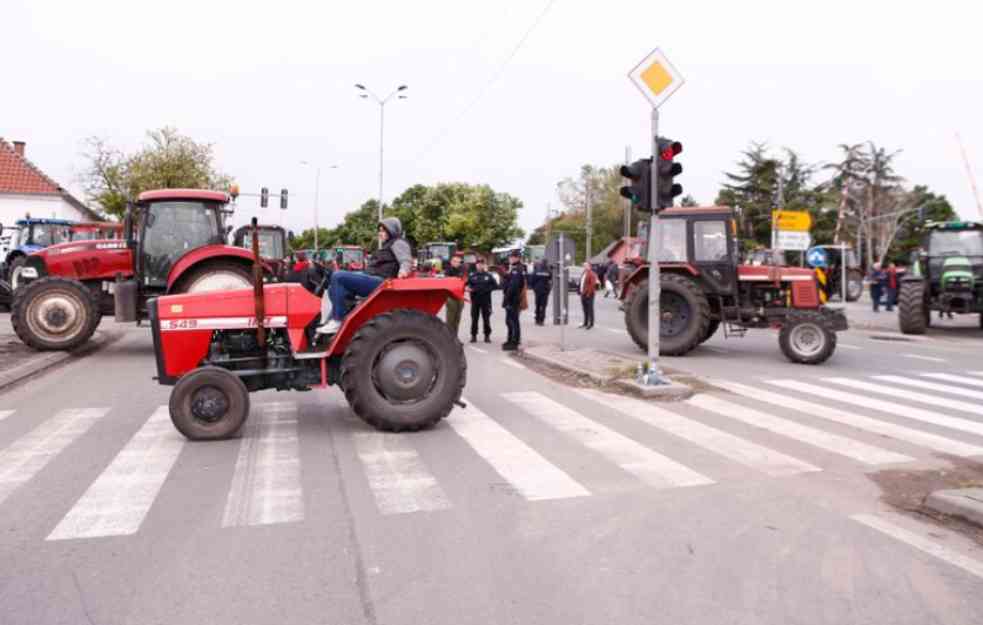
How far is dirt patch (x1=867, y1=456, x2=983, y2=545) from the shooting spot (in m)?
5.37

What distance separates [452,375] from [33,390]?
6168mm

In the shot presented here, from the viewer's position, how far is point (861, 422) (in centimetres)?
874

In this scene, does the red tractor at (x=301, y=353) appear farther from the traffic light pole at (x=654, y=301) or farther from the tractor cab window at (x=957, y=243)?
the tractor cab window at (x=957, y=243)

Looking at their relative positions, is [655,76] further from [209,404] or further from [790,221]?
[790,221]

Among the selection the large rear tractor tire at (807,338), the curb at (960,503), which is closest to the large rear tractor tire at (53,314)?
the large rear tractor tire at (807,338)

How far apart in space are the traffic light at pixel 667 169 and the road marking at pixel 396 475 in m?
4.82

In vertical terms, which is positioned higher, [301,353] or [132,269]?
[132,269]

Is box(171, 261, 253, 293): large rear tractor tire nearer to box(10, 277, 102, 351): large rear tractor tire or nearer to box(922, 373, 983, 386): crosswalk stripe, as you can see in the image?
box(10, 277, 102, 351): large rear tractor tire

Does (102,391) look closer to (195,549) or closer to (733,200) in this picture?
(195,549)

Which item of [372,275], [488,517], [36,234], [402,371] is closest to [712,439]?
[402,371]

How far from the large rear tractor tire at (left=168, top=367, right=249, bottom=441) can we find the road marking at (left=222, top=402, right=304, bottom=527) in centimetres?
25

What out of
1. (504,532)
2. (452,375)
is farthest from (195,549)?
(452,375)

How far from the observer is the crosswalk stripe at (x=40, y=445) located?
21.0ft

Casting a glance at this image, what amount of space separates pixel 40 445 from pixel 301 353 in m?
2.37
